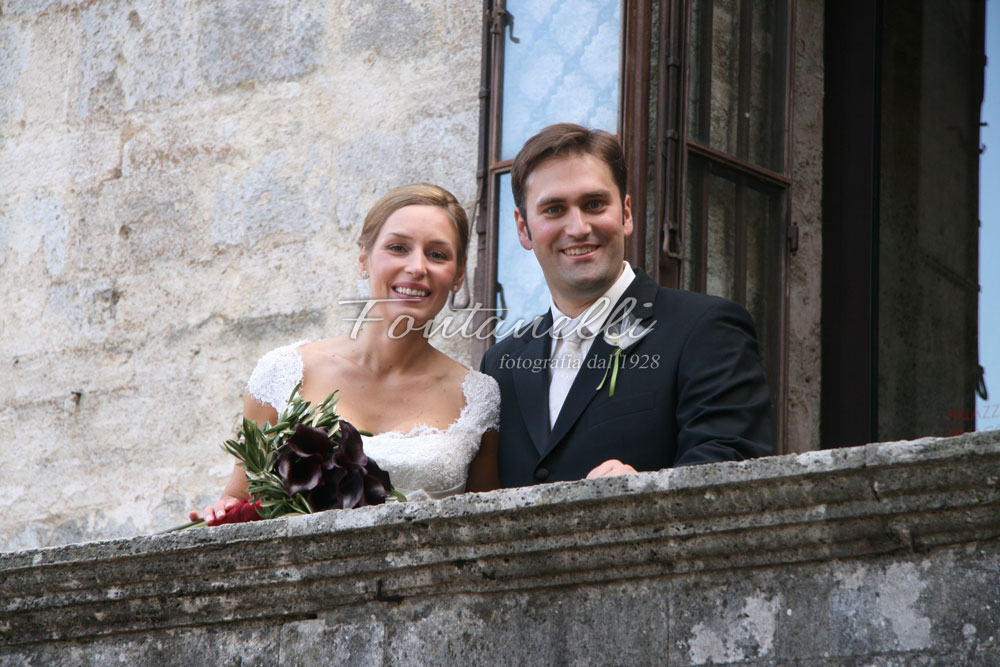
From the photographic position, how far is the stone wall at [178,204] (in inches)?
158

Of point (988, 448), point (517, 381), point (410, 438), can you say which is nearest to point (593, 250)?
point (517, 381)

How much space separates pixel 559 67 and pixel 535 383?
96cm

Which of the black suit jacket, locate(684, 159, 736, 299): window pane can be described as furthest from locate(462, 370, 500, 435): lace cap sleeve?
locate(684, 159, 736, 299): window pane

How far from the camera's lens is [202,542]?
220cm

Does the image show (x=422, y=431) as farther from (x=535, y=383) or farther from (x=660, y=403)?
(x=660, y=403)

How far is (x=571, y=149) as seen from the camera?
2920 millimetres

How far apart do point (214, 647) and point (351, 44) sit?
7.66ft

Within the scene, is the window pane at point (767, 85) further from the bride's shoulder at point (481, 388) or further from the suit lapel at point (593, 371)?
the bride's shoulder at point (481, 388)

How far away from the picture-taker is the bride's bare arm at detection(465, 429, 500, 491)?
10.0ft

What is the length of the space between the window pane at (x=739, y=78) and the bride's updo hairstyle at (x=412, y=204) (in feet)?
2.23

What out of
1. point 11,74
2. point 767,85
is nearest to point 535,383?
point 767,85

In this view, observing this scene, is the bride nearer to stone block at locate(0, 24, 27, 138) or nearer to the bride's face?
the bride's face

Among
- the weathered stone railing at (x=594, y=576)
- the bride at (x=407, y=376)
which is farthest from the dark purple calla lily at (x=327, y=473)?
the bride at (x=407, y=376)

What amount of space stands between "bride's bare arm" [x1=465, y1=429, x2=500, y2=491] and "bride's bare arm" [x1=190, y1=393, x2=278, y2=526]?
1.51 ft
